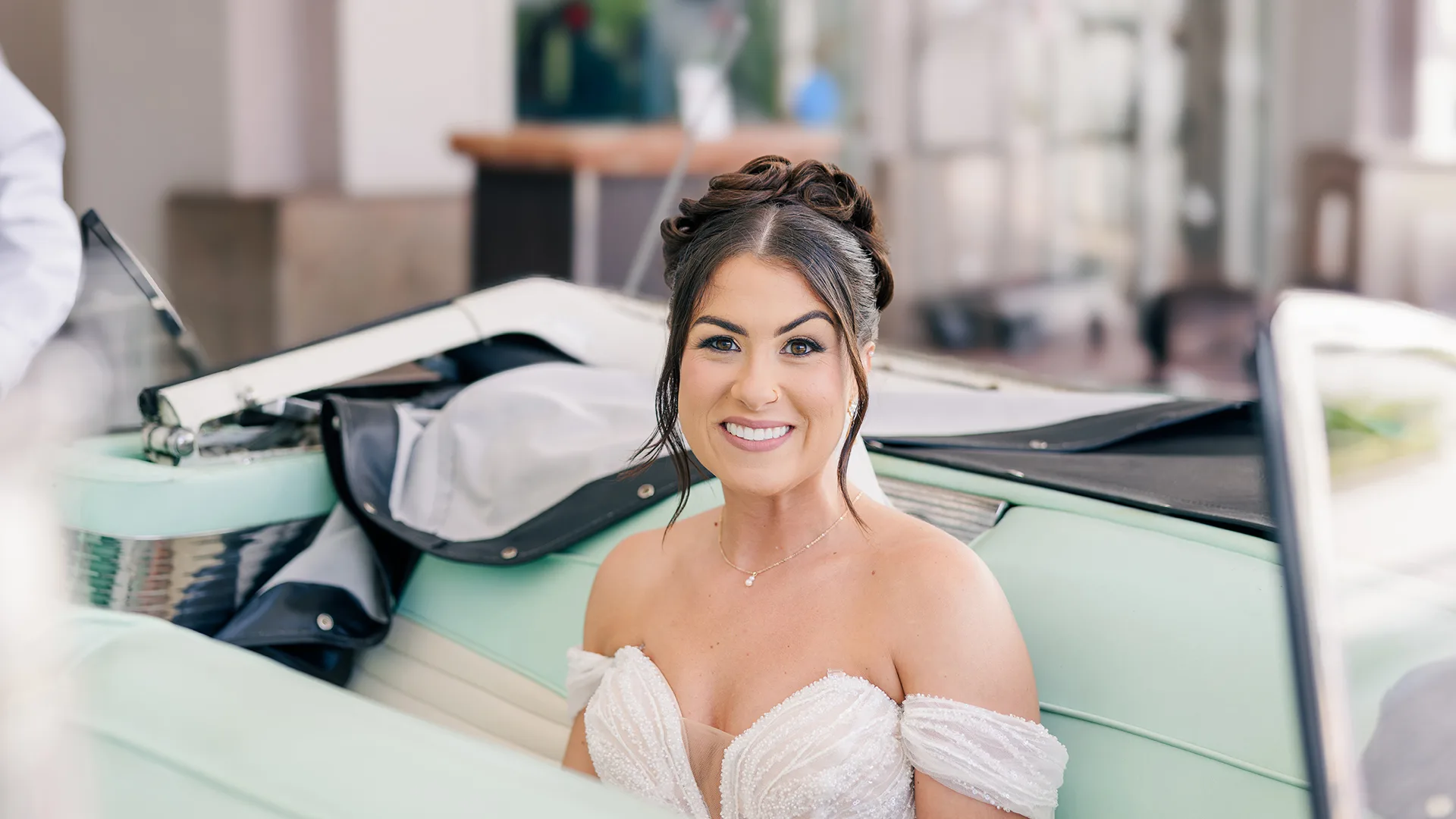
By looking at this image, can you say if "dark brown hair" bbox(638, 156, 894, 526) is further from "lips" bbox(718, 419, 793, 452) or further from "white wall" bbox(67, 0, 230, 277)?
"white wall" bbox(67, 0, 230, 277)

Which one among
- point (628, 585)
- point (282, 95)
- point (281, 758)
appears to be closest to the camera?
point (281, 758)

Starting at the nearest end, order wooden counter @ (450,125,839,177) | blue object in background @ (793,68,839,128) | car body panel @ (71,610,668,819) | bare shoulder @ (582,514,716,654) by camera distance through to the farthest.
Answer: car body panel @ (71,610,668,819) → bare shoulder @ (582,514,716,654) → wooden counter @ (450,125,839,177) → blue object in background @ (793,68,839,128)

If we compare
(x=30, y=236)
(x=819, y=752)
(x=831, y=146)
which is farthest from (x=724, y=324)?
(x=831, y=146)

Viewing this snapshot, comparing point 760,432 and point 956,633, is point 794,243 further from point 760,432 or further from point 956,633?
point 956,633

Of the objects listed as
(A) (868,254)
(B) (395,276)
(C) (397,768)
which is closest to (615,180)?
(B) (395,276)

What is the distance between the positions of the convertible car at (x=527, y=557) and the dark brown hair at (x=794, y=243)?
0.77 ft

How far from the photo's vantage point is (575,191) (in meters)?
4.42

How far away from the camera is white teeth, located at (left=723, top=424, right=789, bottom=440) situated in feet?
3.83

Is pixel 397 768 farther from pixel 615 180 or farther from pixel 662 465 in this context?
pixel 615 180

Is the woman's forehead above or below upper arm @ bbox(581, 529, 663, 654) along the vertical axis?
above

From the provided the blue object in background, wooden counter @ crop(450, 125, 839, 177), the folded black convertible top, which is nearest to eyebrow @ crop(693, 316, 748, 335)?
the folded black convertible top

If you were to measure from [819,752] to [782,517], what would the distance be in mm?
216

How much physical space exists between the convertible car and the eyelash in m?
0.26

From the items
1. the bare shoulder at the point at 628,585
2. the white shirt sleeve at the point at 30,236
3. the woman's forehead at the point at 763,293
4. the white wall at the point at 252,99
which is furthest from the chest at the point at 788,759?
the white wall at the point at 252,99
